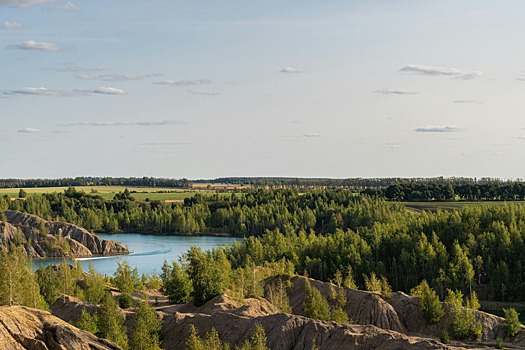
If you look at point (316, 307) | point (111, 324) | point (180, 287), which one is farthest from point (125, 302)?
point (316, 307)

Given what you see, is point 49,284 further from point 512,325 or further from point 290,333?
point 512,325

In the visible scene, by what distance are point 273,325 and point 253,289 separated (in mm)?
27659

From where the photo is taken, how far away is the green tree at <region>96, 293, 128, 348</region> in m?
69.9

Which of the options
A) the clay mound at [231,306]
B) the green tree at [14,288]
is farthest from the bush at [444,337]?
the green tree at [14,288]

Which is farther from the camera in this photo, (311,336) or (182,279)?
(182,279)

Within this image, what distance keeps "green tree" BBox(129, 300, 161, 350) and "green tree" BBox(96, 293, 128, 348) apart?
3.84 feet

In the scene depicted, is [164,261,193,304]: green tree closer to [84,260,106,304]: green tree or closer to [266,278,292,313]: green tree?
[84,260,106,304]: green tree

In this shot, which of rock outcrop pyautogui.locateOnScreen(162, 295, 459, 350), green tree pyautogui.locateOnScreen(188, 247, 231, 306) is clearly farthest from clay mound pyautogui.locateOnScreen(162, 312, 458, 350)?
green tree pyautogui.locateOnScreen(188, 247, 231, 306)

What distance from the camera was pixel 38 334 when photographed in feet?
178

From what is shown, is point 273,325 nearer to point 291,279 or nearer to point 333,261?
point 291,279

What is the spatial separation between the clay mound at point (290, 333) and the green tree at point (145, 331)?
2593 mm

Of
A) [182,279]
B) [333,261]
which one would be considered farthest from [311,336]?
[333,261]

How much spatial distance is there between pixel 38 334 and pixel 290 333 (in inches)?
1042

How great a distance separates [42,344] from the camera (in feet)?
174
